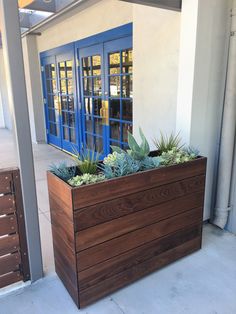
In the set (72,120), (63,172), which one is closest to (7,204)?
(63,172)

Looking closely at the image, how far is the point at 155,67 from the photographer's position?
264 cm

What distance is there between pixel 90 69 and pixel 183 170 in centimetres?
309

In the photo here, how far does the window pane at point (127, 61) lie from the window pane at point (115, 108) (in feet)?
1.61

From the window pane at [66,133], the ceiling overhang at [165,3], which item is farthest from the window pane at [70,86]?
the ceiling overhang at [165,3]

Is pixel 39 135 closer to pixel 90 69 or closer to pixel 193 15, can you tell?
pixel 90 69

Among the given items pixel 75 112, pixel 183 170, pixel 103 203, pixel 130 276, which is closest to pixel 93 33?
pixel 75 112

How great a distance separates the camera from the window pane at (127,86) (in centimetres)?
358

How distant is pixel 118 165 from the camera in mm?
1729

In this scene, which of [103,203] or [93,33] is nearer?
[103,203]

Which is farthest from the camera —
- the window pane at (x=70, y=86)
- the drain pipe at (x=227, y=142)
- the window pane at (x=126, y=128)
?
the window pane at (x=70, y=86)

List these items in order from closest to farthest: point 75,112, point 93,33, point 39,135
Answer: point 93,33
point 75,112
point 39,135

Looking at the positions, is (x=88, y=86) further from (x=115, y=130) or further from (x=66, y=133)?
(x=66, y=133)

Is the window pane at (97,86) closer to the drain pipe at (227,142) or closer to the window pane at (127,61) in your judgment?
the window pane at (127,61)

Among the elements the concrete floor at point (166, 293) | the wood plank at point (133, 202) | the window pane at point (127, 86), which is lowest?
the concrete floor at point (166, 293)
